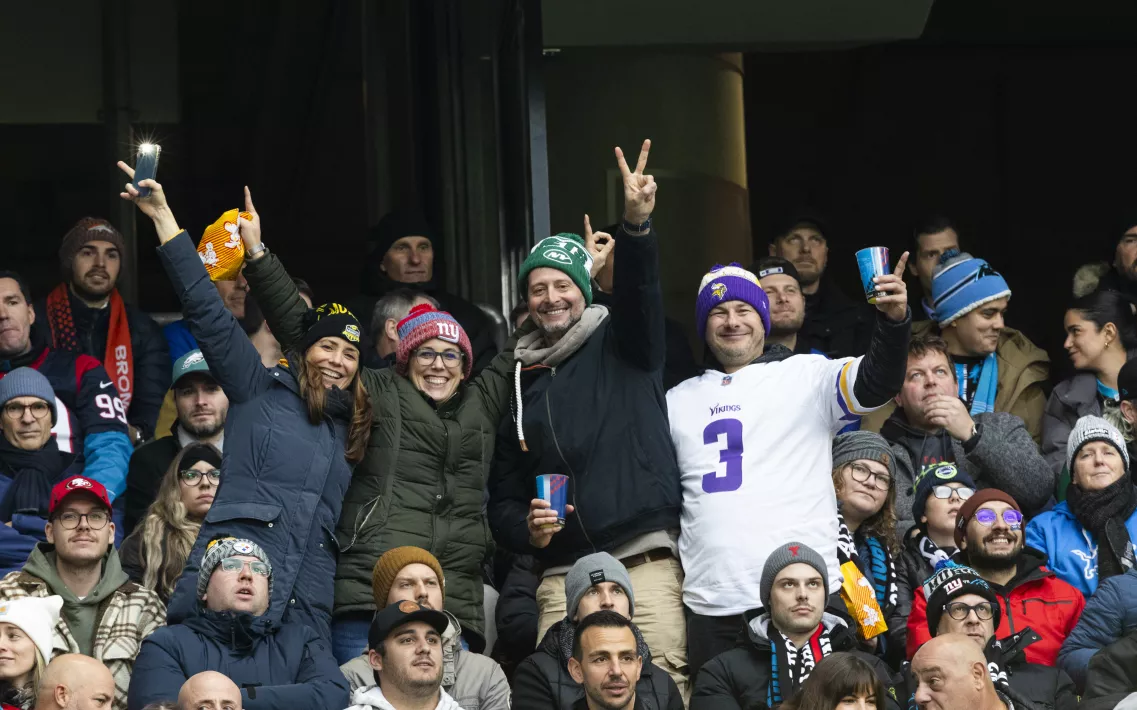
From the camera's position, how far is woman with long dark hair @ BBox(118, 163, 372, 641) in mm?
6871

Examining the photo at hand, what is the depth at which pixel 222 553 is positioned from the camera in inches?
265

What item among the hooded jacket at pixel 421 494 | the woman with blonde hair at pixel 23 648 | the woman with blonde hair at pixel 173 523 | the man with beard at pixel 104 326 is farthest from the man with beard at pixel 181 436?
the woman with blonde hair at pixel 23 648

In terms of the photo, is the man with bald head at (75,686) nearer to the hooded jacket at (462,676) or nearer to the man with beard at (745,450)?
the hooded jacket at (462,676)

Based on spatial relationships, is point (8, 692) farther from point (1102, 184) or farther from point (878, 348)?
point (1102, 184)

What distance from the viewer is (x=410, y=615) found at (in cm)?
668

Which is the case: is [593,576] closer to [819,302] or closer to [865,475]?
[865,475]

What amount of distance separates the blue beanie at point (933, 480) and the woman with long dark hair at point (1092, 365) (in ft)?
2.25

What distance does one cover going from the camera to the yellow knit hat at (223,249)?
293 inches

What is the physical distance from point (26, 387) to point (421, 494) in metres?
1.93

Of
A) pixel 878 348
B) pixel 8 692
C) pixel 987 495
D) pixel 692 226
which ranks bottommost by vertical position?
pixel 8 692

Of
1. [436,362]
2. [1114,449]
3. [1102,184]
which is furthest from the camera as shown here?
[1102,184]

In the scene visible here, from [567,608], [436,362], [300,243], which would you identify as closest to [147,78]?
[300,243]

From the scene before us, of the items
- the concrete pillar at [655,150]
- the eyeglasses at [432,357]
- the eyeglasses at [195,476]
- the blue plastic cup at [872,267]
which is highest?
the concrete pillar at [655,150]

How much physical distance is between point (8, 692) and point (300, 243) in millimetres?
7776
